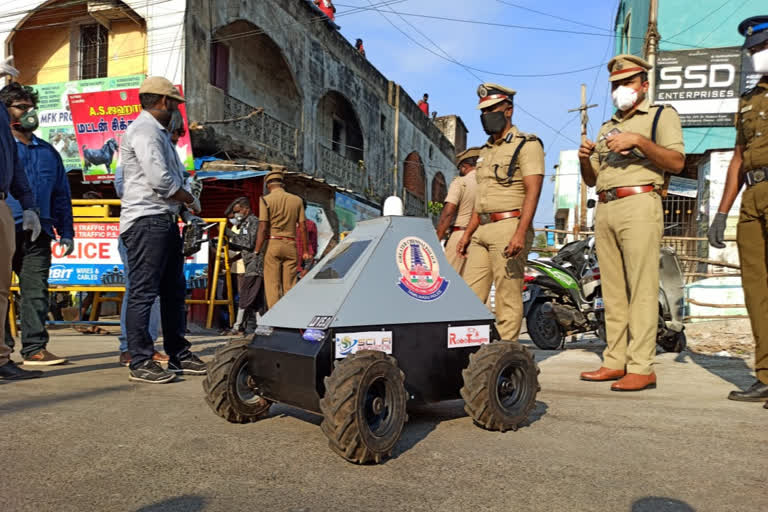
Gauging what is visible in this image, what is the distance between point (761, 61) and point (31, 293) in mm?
5048

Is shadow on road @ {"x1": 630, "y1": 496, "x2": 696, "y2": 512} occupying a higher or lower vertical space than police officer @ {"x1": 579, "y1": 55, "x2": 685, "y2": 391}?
lower

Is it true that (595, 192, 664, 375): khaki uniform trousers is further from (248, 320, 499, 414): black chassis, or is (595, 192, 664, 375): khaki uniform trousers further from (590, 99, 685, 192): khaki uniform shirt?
(248, 320, 499, 414): black chassis

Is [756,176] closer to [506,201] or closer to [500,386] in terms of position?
[506,201]

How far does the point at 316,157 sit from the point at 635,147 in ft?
47.1

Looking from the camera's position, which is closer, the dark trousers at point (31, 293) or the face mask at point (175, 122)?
the face mask at point (175, 122)

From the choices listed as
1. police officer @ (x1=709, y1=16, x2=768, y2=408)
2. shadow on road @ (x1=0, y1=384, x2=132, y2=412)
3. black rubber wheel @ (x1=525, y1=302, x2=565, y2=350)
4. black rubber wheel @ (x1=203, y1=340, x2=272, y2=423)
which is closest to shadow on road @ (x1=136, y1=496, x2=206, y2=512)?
black rubber wheel @ (x1=203, y1=340, x2=272, y2=423)

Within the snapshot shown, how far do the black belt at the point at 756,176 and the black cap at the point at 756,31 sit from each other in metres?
0.71

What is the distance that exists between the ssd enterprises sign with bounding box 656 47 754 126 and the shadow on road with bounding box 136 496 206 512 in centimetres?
1375

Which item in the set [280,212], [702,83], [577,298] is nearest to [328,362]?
[280,212]

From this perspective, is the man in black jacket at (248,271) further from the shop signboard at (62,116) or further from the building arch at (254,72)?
the building arch at (254,72)

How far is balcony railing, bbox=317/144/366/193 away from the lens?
58.5 feet

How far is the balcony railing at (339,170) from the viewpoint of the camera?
703 inches

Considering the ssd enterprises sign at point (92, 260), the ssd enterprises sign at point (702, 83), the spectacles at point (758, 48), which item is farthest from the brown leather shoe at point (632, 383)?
the ssd enterprises sign at point (702, 83)

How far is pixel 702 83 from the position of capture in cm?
1324
